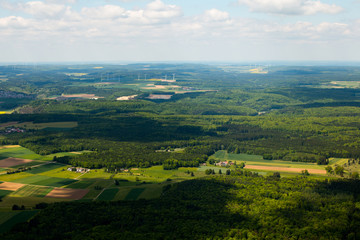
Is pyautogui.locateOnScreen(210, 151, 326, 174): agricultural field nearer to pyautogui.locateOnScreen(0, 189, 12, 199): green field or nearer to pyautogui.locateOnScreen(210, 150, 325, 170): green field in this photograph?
pyautogui.locateOnScreen(210, 150, 325, 170): green field

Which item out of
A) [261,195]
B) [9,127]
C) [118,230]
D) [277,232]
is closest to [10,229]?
[118,230]

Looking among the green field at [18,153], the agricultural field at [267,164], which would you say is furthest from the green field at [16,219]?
the agricultural field at [267,164]

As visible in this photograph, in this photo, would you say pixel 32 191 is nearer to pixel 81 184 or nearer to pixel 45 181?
pixel 45 181

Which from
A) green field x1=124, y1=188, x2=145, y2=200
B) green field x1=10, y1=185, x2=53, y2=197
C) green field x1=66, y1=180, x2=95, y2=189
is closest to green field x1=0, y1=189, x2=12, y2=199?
green field x1=10, y1=185, x2=53, y2=197

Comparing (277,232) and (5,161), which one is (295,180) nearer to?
(277,232)

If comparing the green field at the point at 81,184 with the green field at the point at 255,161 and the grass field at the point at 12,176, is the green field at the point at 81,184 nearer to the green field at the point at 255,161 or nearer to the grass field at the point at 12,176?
the grass field at the point at 12,176

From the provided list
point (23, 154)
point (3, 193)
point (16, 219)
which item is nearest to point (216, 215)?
point (16, 219)
